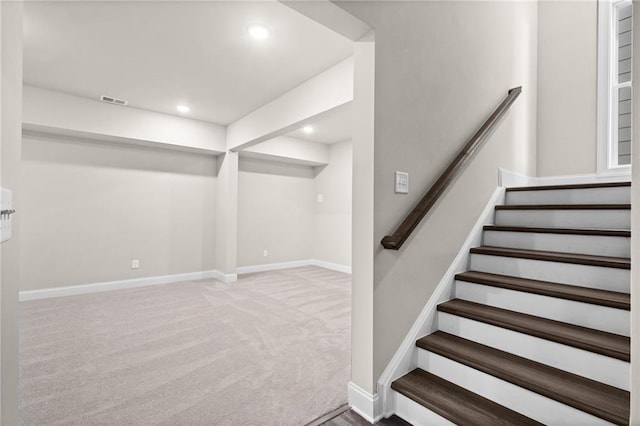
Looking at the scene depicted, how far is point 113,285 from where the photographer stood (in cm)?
419

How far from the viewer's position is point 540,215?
231 centimetres

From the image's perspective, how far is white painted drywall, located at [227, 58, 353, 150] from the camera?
2.86 metres

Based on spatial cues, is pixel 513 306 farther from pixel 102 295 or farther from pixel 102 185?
pixel 102 185

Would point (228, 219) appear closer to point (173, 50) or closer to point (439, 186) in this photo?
point (173, 50)

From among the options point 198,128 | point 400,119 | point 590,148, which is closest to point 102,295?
point 198,128

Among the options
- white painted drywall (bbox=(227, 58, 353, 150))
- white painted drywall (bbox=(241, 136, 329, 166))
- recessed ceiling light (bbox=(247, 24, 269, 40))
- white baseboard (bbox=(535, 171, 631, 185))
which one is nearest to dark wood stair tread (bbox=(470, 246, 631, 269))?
white baseboard (bbox=(535, 171, 631, 185))

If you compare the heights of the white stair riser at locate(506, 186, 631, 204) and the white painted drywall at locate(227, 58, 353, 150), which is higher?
the white painted drywall at locate(227, 58, 353, 150)

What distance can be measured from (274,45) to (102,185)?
3261 millimetres

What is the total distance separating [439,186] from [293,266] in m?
4.52

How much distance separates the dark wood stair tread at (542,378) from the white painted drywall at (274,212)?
4.19 m

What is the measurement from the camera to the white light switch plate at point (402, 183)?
68.2 inches

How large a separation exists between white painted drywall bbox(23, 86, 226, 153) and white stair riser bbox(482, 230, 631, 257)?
13.3 ft

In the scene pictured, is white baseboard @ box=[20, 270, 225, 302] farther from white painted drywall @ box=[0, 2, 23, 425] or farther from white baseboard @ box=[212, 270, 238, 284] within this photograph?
white painted drywall @ box=[0, 2, 23, 425]

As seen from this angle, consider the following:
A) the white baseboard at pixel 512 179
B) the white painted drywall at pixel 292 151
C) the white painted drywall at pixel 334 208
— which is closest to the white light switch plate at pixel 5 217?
the white baseboard at pixel 512 179
